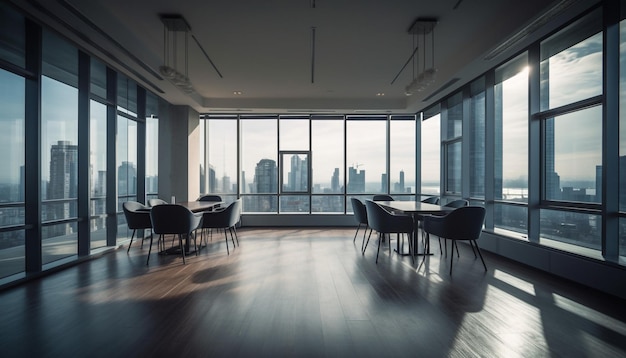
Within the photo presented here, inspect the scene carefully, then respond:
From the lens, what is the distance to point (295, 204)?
8586mm

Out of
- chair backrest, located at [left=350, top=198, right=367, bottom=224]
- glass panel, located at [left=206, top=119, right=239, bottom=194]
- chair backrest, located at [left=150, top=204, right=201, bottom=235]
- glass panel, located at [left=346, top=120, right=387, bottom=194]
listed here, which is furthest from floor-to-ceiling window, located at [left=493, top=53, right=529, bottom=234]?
glass panel, located at [left=206, top=119, right=239, bottom=194]

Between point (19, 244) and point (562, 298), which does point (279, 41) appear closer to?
point (19, 244)

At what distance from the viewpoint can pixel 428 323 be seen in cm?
257

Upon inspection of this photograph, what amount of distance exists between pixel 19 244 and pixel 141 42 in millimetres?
3247

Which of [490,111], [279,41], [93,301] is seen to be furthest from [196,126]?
[490,111]

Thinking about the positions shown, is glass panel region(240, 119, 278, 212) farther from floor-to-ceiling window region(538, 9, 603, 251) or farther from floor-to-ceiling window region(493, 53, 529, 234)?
floor-to-ceiling window region(538, 9, 603, 251)

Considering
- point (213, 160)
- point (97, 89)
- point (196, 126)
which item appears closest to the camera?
point (97, 89)

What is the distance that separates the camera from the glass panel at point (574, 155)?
3.63m


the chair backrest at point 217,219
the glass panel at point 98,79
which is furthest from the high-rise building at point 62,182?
the chair backrest at point 217,219

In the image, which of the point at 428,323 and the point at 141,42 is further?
the point at 141,42

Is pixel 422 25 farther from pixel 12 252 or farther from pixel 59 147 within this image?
pixel 12 252

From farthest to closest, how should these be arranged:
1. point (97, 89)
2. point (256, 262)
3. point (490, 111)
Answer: point (490, 111) < point (97, 89) < point (256, 262)

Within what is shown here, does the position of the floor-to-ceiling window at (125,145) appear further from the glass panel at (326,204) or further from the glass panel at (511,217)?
the glass panel at (511,217)

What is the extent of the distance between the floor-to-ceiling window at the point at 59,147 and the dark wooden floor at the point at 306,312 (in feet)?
1.96
